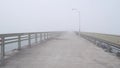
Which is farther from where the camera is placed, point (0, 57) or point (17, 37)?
point (17, 37)

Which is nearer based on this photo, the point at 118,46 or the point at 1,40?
the point at 1,40

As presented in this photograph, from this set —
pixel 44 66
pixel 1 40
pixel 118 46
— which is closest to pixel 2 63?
pixel 1 40

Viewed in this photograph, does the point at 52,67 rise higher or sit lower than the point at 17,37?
lower

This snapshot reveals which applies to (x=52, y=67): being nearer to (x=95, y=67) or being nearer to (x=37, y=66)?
(x=37, y=66)

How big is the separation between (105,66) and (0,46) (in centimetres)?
502

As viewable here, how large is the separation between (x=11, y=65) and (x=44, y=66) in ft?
4.84

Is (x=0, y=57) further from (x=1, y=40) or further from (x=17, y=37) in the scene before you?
(x=17, y=37)

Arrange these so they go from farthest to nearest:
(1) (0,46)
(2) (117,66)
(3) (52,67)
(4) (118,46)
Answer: (4) (118,46) → (1) (0,46) → (2) (117,66) → (3) (52,67)

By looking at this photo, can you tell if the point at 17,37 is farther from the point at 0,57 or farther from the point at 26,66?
the point at 26,66

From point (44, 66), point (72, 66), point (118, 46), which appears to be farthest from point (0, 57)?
point (118, 46)

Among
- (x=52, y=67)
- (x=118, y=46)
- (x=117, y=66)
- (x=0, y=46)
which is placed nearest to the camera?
(x=52, y=67)

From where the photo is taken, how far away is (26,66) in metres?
8.88

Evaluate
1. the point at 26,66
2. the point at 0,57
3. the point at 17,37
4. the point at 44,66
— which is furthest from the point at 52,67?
the point at 17,37

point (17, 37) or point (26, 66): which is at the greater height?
point (17, 37)
